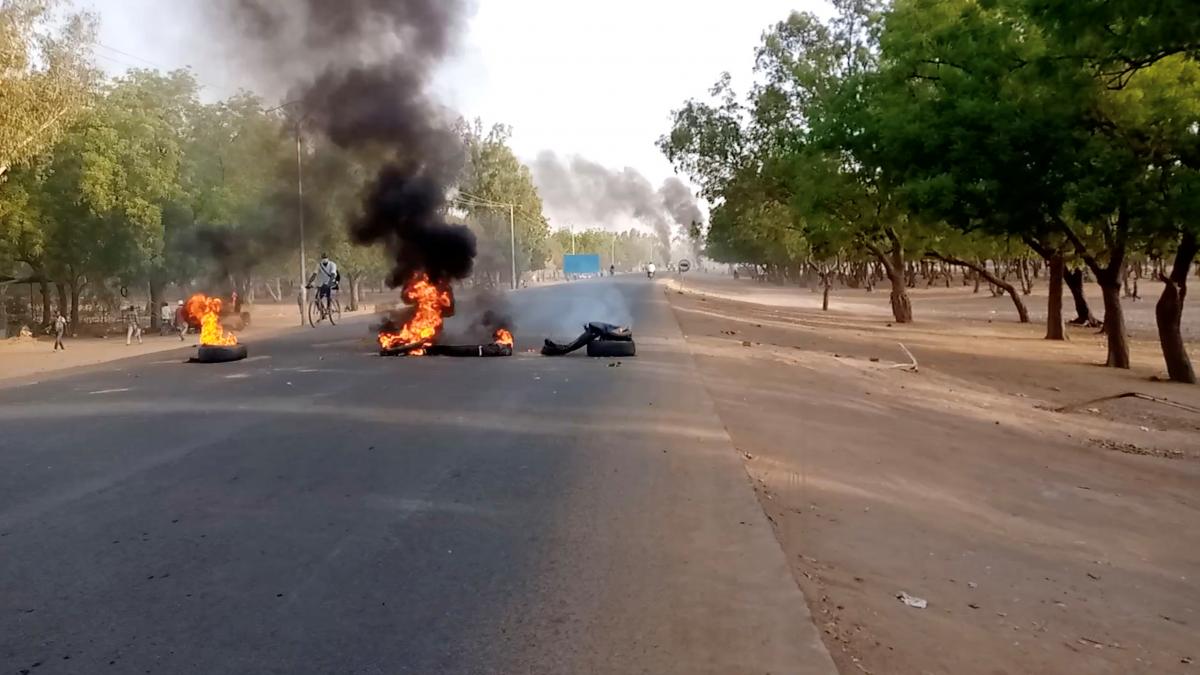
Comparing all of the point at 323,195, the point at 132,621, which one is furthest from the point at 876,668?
the point at 323,195

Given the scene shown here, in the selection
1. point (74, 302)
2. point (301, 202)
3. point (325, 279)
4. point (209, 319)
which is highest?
point (301, 202)

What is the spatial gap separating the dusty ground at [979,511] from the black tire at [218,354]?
868 centimetres

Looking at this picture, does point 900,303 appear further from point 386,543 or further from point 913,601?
point 386,543

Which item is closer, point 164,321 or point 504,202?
point 164,321

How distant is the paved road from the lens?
4359mm

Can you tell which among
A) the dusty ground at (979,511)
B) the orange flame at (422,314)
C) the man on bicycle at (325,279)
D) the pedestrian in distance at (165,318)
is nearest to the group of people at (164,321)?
the pedestrian in distance at (165,318)

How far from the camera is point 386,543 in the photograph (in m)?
6.00

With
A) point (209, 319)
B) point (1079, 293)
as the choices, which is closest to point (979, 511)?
point (209, 319)

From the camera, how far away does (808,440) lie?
10.9m

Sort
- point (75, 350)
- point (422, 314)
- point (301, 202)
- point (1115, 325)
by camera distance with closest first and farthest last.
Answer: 1. point (422, 314)
2. point (1115, 325)
3. point (75, 350)
4. point (301, 202)

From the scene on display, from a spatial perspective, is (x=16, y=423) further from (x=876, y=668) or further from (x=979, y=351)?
(x=979, y=351)

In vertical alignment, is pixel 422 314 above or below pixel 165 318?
above

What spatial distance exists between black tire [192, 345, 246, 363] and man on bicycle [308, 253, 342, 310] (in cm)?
1089

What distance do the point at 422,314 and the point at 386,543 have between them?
14.3 metres
